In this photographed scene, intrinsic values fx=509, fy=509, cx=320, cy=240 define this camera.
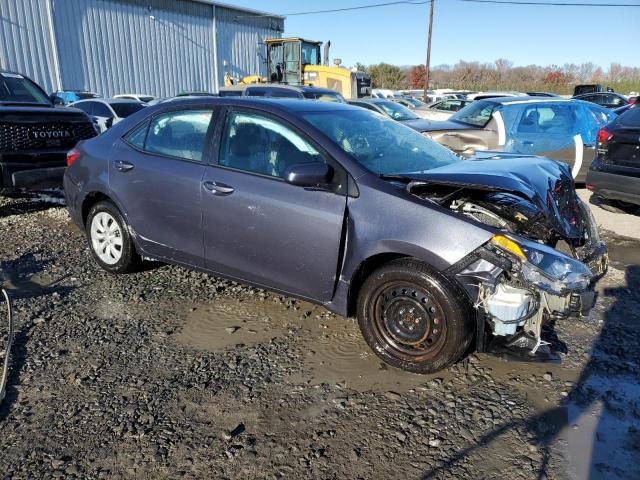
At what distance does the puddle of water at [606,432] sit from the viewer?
93.2 inches

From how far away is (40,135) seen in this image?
6645 millimetres

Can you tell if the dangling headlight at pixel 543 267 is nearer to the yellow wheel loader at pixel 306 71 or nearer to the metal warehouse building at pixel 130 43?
the yellow wheel loader at pixel 306 71

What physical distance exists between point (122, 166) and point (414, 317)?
278cm

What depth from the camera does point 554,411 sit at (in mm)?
2793

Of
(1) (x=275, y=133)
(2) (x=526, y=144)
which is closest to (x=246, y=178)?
(1) (x=275, y=133)

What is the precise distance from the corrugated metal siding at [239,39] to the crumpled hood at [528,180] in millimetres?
28987

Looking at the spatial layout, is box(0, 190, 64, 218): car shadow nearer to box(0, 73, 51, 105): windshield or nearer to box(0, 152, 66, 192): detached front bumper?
box(0, 152, 66, 192): detached front bumper

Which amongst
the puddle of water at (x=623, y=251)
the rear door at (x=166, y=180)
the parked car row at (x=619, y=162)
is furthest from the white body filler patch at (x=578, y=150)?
the rear door at (x=166, y=180)

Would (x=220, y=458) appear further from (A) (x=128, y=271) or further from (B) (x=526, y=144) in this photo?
(B) (x=526, y=144)

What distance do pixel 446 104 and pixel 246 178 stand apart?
18882 millimetres

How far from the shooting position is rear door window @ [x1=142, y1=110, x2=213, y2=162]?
154 inches

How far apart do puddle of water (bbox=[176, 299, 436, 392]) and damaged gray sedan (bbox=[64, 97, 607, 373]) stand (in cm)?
16


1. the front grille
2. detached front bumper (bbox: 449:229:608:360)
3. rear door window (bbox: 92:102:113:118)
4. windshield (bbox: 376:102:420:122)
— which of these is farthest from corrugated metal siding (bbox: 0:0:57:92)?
detached front bumper (bbox: 449:229:608:360)

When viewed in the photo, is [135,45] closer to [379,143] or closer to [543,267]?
[379,143]
